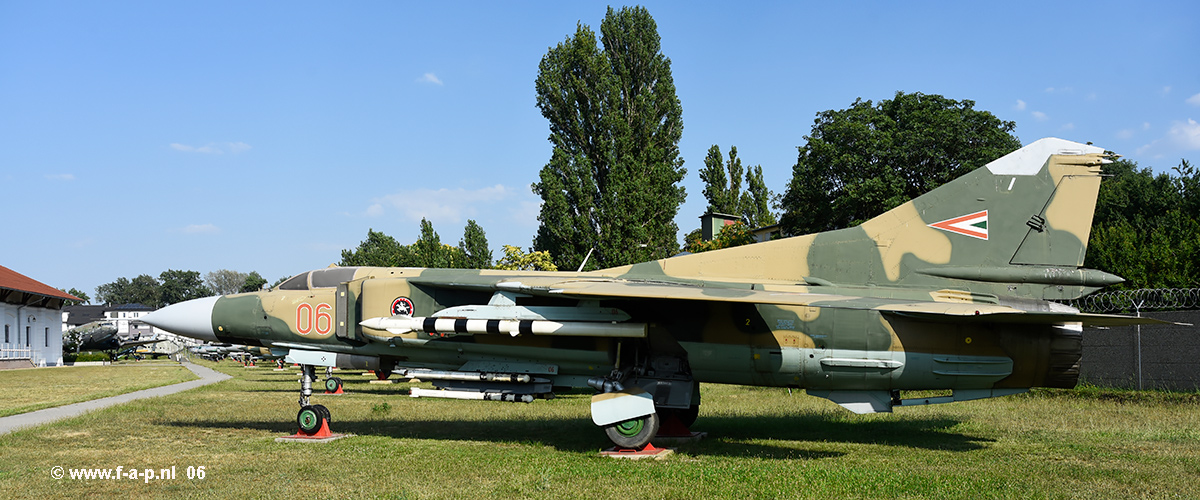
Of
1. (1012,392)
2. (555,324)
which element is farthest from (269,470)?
(1012,392)

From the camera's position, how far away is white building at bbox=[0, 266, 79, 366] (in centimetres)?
4469

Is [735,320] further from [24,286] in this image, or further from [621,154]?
[24,286]

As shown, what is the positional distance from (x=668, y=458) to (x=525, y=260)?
23719 mm

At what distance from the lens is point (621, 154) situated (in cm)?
3225

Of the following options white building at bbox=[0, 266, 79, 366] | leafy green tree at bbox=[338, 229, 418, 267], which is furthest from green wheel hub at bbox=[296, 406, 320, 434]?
leafy green tree at bbox=[338, 229, 418, 267]

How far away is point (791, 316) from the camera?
10.5 metres

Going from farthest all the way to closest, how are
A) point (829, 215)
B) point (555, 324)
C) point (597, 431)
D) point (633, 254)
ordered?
1. point (829, 215)
2. point (633, 254)
3. point (597, 431)
4. point (555, 324)

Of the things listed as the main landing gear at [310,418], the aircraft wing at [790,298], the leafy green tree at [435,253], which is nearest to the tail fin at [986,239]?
the aircraft wing at [790,298]

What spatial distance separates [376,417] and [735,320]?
839 cm

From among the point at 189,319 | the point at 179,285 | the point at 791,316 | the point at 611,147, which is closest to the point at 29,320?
the point at 611,147

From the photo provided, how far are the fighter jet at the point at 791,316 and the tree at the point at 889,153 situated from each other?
19979mm

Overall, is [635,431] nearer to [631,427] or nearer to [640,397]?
[631,427]

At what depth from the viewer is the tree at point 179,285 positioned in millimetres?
153250

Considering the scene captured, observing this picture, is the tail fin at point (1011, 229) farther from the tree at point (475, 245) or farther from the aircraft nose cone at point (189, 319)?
the tree at point (475, 245)
